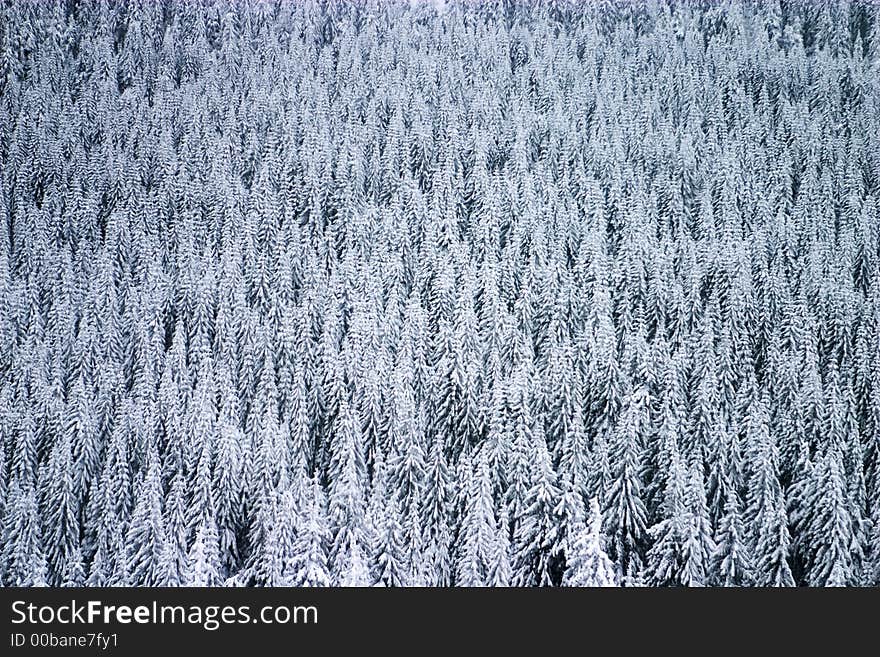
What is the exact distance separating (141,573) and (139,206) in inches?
Answer: 73.6

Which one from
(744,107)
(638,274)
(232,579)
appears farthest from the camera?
(744,107)

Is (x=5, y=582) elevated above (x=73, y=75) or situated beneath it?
situated beneath

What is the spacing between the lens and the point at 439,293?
11.2 ft

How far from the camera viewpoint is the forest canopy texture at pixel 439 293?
10.0 ft

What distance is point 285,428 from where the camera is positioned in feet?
10.6

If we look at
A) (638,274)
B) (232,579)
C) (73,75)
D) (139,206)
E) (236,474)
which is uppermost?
(73,75)

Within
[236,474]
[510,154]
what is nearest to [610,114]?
[510,154]

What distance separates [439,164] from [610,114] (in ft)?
3.27

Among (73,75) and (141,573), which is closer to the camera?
(141,573)

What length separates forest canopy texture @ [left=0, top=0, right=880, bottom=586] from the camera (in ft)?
10.0

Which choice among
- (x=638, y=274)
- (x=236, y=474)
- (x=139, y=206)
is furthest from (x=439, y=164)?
(x=236, y=474)

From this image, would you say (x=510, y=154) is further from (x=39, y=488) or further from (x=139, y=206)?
(x=39, y=488)

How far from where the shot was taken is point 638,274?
11.4ft

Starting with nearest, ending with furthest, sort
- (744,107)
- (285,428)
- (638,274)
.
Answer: (285,428) → (638,274) → (744,107)
